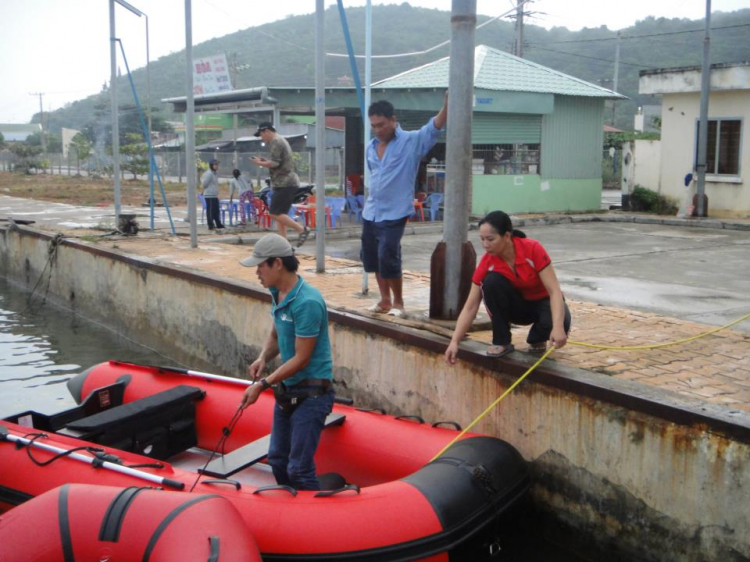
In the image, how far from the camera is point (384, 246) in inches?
279

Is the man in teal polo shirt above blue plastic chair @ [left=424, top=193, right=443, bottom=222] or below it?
below

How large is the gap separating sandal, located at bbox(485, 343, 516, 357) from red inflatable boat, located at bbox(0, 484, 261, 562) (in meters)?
2.34

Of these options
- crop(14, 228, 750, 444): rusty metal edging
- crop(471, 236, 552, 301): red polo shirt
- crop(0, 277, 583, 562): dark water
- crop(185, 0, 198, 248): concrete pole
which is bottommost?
crop(0, 277, 583, 562): dark water

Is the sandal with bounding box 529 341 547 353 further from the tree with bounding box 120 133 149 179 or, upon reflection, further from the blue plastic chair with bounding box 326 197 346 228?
the tree with bounding box 120 133 149 179

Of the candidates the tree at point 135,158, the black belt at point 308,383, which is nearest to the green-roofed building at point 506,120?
the black belt at point 308,383

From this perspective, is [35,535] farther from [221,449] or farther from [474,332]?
[474,332]

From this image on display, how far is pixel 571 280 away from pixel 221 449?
18.6 ft

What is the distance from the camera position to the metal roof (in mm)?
18500

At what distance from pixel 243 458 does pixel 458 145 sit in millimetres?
3169

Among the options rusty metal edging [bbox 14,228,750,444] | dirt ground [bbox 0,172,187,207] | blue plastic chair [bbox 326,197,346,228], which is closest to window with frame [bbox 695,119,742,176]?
blue plastic chair [bbox 326,197,346,228]

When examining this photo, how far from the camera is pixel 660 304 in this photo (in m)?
8.62

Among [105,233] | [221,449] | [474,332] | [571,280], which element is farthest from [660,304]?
[105,233]

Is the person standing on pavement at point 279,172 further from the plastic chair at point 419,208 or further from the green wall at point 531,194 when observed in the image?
the green wall at point 531,194

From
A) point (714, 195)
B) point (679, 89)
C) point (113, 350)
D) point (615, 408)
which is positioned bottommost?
point (113, 350)
